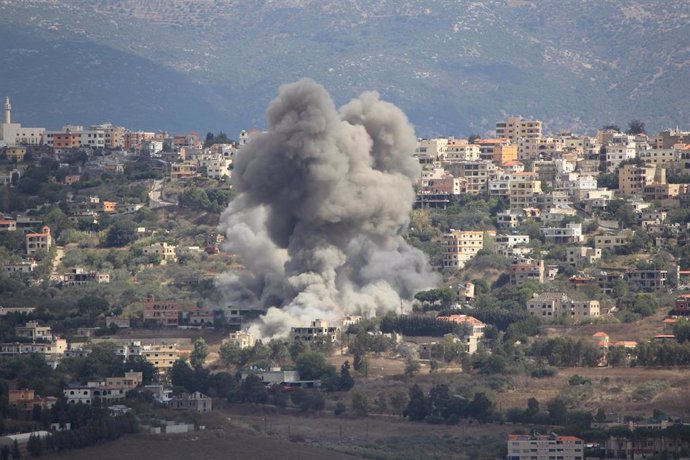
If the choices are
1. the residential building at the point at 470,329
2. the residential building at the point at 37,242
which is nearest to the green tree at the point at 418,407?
the residential building at the point at 470,329

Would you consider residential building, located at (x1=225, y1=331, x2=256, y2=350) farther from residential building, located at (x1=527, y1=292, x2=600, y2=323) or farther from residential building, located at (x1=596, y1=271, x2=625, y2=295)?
residential building, located at (x1=596, y1=271, x2=625, y2=295)

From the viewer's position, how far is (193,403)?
96938mm

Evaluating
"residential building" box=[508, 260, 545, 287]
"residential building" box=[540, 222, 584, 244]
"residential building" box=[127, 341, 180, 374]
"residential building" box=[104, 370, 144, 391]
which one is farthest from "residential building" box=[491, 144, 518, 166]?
"residential building" box=[104, 370, 144, 391]

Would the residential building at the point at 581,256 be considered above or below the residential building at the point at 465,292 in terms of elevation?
above

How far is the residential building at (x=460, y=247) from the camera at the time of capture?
11900 centimetres

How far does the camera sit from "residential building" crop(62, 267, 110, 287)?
386 feet

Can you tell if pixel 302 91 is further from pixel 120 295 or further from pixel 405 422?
pixel 405 422

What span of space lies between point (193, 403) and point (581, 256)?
25.7m

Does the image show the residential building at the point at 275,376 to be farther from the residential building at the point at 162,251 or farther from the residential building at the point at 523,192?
the residential building at the point at 523,192

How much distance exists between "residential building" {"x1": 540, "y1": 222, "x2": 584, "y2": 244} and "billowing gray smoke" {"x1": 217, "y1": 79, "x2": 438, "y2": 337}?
28.7 feet

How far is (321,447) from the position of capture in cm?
9219

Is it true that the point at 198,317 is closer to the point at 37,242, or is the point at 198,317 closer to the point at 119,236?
the point at 119,236

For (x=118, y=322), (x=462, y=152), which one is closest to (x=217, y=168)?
(x=462, y=152)

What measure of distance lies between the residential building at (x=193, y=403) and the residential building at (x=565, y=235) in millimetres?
28030
